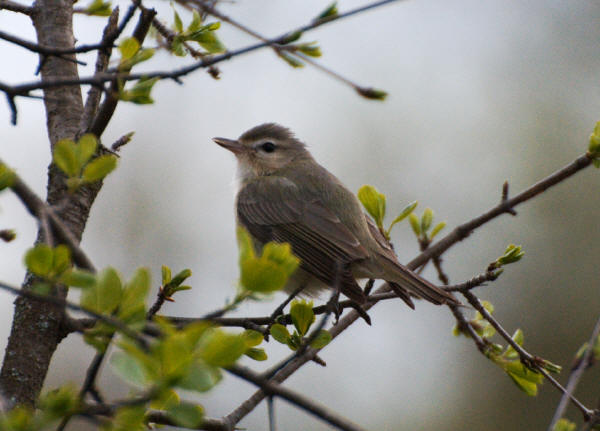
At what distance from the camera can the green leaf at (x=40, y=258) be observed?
1610mm

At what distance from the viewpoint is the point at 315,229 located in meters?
4.94

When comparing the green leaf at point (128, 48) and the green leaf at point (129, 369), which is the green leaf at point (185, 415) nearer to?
the green leaf at point (129, 369)

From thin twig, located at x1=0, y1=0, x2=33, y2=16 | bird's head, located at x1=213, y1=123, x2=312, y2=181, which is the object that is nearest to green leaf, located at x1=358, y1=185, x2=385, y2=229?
thin twig, located at x1=0, y1=0, x2=33, y2=16

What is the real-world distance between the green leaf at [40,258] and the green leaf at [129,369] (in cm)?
40

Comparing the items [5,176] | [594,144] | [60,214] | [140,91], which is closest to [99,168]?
[5,176]

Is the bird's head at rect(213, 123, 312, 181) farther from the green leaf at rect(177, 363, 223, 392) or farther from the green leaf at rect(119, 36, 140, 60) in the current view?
the green leaf at rect(177, 363, 223, 392)

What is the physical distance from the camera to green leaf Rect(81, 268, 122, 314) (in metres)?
1.52

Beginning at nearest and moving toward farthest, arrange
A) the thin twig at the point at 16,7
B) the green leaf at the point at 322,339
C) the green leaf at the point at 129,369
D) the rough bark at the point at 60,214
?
1. the green leaf at the point at 129,369
2. the rough bark at the point at 60,214
3. the green leaf at the point at 322,339
4. the thin twig at the point at 16,7

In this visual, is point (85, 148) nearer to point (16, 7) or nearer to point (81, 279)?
point (81, 279)

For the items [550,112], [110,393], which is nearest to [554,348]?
[550,112]

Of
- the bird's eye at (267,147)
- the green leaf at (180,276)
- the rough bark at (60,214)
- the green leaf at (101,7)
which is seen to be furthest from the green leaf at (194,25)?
the bird's eye at (267,147)

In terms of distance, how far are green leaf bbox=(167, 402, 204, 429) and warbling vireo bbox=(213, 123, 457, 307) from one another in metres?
2.09

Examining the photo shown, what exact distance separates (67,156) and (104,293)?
441 mm

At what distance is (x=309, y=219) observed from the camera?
5.09m
